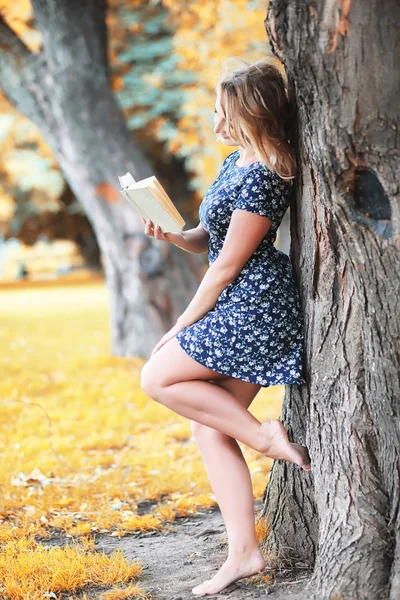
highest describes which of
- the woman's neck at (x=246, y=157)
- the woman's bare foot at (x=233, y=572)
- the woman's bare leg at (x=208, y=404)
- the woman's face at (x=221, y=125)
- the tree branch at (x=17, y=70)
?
the tree branch at (x=17, y=70)

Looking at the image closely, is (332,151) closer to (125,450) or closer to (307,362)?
(307,362)

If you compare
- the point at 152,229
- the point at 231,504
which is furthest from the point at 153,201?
the point at 231,504

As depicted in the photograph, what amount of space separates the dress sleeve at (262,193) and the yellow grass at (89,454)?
1.43 m

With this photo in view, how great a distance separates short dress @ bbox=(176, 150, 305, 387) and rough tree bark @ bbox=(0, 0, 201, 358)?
4987mm

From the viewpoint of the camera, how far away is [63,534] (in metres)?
3.92

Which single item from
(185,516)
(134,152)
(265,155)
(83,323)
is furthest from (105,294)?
(265,155)

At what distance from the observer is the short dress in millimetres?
3033

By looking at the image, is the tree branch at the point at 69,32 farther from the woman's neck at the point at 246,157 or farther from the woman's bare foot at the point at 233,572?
the woman's bare foot at the point at 233,572

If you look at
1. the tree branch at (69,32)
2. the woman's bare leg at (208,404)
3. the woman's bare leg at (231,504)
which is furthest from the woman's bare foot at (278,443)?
the tree branch at (69,32)

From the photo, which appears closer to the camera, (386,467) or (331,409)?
(386,467)

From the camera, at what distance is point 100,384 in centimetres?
759

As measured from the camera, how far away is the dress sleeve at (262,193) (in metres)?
2.99

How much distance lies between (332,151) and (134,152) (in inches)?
230

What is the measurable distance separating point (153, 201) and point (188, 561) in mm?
1580
